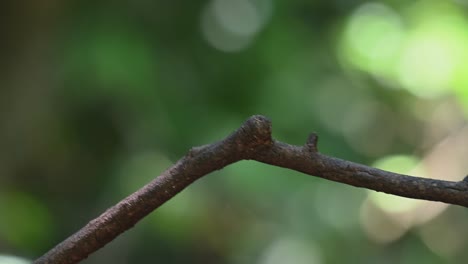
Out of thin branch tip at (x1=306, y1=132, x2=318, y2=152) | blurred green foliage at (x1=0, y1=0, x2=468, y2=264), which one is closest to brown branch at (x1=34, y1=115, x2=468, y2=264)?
thin branch tip at (x1=306, y1=132, x2=318, y2=152)

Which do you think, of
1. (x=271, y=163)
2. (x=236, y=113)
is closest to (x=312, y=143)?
(x=271, y=163)

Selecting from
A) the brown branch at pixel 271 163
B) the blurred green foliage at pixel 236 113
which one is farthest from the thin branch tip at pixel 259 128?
the blurred green foliage at pixel 236 113

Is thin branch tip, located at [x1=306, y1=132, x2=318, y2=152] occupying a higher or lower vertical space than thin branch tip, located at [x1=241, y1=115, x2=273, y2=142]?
higher

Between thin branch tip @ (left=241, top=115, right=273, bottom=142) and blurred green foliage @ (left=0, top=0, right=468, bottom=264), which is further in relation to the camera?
blurred green foliage @ (left=0, top=0, right=468, bottom=264)

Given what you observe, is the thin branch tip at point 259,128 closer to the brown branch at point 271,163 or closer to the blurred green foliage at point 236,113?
the brown branch at point 271,163

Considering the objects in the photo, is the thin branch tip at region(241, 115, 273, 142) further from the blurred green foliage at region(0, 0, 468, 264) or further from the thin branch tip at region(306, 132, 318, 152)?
the blurred green foliage at region(0, 0, 468, 264)

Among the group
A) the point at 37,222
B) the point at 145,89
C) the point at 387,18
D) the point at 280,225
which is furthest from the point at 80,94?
the point at 387,18

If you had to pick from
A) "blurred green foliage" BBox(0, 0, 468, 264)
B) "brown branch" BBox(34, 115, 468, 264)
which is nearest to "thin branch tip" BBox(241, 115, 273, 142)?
"brown branch" BBox(34, 115, 468, 264)
